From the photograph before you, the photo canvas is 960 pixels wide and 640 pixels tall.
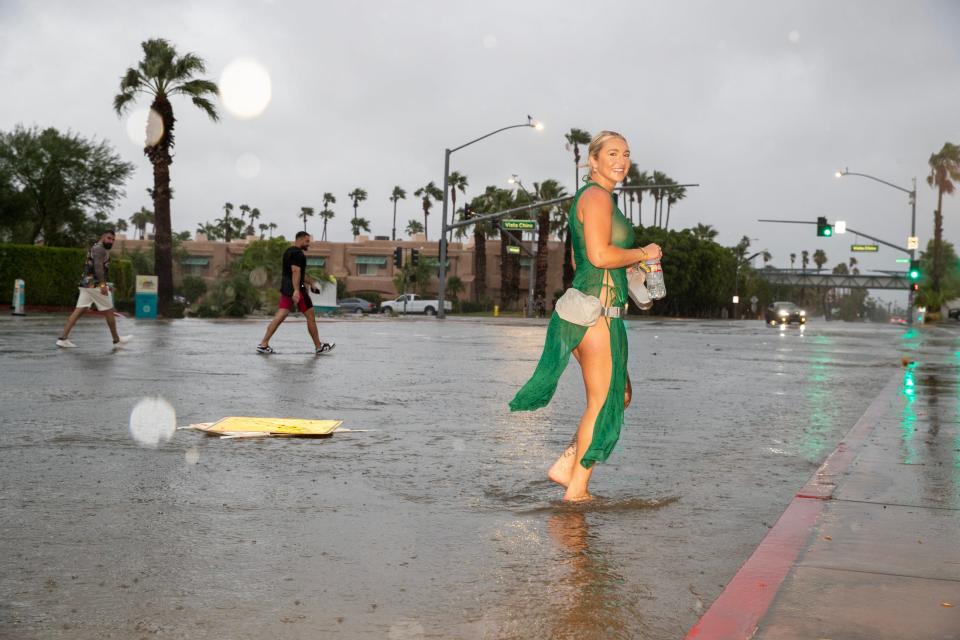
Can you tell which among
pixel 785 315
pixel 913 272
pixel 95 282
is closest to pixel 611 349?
pixel 95 282

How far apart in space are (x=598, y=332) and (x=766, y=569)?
1536 mm

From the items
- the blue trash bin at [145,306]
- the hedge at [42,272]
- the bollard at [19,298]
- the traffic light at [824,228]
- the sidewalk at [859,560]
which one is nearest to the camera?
the sidewalk at [859,560]

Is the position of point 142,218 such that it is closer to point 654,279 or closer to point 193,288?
point 193,288

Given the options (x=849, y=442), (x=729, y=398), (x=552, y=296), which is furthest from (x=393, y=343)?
(x=552, y=296)

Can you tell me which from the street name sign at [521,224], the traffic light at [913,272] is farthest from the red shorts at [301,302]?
the traffic light at [913,272]

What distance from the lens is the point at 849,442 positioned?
24.9ft

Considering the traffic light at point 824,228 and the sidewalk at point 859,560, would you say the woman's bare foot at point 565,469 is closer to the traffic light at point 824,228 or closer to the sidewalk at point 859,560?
the sidewalk at point 859,560

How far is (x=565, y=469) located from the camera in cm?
530

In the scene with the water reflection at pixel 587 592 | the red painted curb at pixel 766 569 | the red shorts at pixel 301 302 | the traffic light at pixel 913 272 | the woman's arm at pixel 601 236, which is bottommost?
the water reflection at pixel 587 592

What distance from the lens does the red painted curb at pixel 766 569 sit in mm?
3348

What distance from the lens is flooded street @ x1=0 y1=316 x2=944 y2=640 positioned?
351 cm

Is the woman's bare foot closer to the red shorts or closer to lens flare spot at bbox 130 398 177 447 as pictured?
lens flare spot at bbox 130 398 177 447

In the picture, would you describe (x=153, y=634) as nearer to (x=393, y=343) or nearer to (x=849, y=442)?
(x=849, y=442)

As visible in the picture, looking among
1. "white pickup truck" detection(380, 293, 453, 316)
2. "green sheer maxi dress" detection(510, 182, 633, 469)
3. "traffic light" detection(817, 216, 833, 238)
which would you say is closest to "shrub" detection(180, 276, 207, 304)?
"white pickup truck" detection(380, 293, 453, 316)
